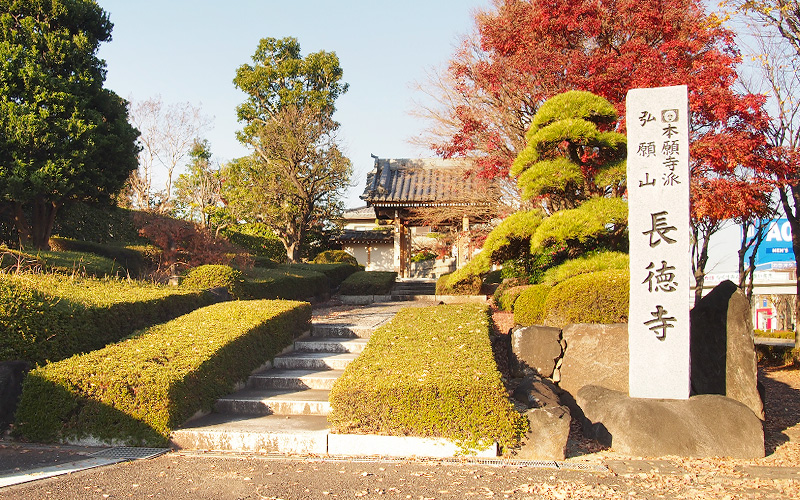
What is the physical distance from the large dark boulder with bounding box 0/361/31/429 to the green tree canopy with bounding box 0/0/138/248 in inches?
163

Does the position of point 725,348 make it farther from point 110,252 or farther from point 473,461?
point 110,252

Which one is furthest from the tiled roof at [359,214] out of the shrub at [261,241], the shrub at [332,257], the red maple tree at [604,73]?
the red maple tree at [604,73]

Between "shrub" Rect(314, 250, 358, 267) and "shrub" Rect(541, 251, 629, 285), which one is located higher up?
"shrub" Rect(314, 250, 358, 267)

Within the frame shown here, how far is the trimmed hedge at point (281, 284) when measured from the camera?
9.80 m

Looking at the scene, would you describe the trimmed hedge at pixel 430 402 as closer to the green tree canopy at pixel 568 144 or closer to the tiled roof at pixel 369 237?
the green tree canopy at pixel 568 144

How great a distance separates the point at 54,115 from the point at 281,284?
473cm

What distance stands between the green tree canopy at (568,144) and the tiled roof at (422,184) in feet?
15.7

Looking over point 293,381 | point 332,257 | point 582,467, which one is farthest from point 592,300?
point 332,257

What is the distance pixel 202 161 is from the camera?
2620 cm

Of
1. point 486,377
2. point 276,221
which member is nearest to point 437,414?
point 486,377

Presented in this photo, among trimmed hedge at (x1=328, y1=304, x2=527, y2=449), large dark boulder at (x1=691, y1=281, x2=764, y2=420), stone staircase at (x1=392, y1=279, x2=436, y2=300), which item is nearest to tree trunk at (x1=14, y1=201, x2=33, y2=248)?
trimmed hedge at (x1=328, y1=304, x2=527, y2=449)

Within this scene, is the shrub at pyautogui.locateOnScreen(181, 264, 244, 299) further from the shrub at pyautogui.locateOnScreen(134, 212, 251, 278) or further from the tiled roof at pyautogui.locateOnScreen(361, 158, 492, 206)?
the tiled roof at pyautogui.locateOnScreen(361, 158, 492, 206)

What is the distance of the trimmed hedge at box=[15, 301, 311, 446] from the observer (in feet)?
15.9

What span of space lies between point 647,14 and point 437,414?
8.78m
